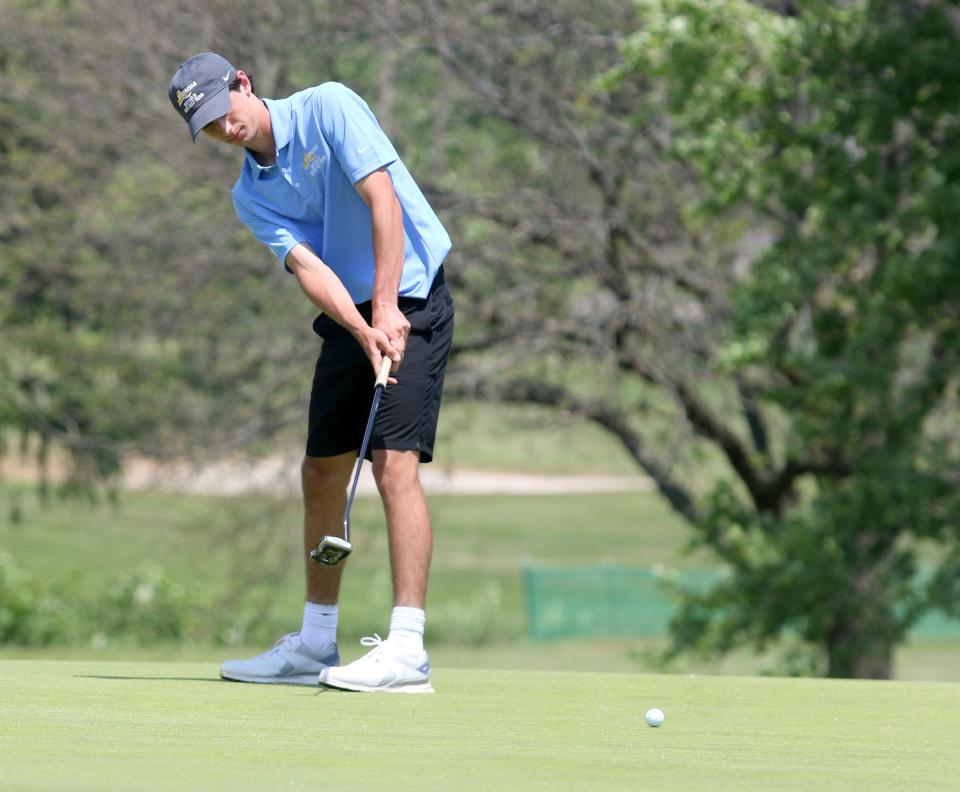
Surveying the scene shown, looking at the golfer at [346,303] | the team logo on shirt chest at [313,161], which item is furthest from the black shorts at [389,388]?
the team logo on shirt chest at [313,161]

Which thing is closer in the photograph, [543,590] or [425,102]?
[425,102]

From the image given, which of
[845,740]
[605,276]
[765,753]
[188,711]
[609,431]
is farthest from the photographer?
[609,431]

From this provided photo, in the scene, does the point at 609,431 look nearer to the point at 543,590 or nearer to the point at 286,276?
the point at 286,276

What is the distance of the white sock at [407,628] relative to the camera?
17.1 feet

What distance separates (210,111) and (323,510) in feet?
4.44

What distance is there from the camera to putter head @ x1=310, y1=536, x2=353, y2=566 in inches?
205

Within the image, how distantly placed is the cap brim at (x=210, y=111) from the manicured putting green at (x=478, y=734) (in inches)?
67.2

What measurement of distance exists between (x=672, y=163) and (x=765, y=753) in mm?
11258

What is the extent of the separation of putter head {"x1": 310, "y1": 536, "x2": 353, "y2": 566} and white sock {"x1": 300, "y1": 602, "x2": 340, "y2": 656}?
0.30 metres

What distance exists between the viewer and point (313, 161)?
537 cm

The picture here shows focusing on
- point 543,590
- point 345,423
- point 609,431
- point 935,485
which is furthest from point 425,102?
point 543,590

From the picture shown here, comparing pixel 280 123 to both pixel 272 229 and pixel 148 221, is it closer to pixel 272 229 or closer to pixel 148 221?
pixel 272 229

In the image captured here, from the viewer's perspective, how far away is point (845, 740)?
4312 mm

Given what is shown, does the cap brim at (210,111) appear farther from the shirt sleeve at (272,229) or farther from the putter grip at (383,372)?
the putter grip at (383,372)
